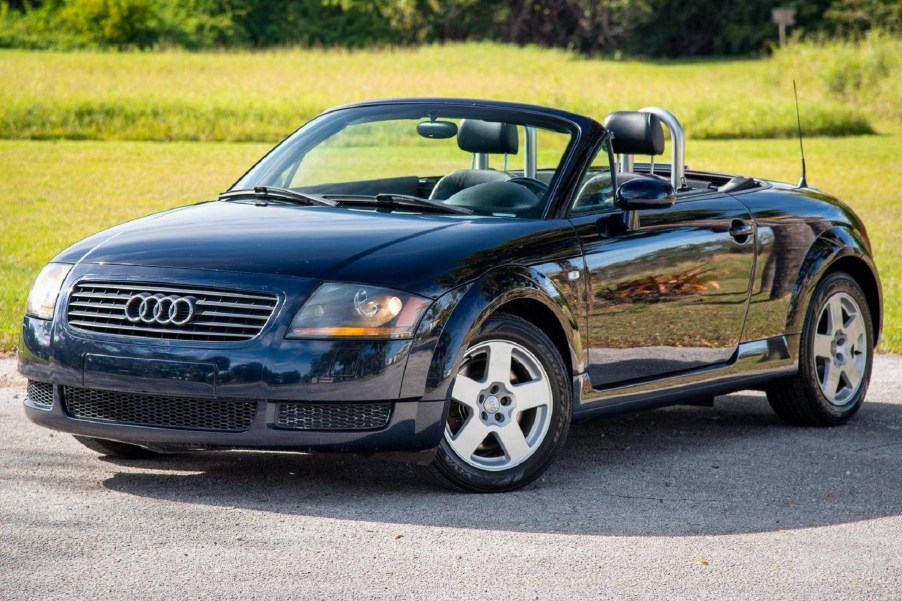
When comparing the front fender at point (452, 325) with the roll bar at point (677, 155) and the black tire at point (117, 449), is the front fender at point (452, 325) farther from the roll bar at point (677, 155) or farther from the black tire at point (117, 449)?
the roll bar at point (677, 155)

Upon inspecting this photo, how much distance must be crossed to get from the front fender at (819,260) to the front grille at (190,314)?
10.1 ft

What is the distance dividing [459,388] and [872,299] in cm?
331

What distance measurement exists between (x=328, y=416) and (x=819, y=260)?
318 cm

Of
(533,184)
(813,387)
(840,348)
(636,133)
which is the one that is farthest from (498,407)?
(840,348)

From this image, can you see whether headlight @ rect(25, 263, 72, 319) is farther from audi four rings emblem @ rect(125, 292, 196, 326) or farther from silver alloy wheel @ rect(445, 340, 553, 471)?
silver alloy wheel @ rect(445, 340, 553, 471)

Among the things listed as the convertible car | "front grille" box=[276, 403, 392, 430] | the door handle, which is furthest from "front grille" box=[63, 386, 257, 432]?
the door handle

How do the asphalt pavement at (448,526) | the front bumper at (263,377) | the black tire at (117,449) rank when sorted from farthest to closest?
1. the black tire at (117,449)
2. the front bumper at (263,377)
3. the asphalt pavement at (448,526)

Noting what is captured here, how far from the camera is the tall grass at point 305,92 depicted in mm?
29641

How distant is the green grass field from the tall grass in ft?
0.21

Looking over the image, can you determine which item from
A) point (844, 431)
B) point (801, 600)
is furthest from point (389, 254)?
point (844, 431)

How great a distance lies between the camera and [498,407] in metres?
5.53

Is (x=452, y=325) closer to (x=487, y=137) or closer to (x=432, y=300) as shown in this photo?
(x=432, y=300)

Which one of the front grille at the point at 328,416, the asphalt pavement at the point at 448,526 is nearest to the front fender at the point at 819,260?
the asphalt pavement at the point at 448,526

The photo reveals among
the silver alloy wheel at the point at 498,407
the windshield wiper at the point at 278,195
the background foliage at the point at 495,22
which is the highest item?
the windshield wiper at the point at 278,195
